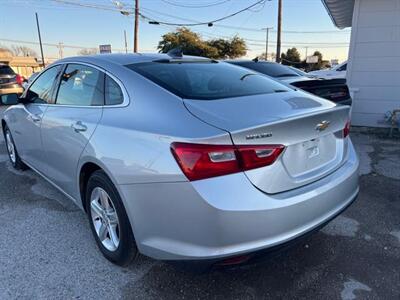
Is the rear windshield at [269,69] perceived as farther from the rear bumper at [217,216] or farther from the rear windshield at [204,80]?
the rear bumper at [217,216]

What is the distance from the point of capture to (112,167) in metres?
2.21

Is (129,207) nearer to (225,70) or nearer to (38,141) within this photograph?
(225,70)

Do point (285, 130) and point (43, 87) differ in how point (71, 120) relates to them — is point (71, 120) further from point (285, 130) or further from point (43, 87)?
point (285, 130)

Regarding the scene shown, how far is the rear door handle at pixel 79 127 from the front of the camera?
256cm

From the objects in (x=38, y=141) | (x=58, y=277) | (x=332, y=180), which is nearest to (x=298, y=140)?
(x=332, y=180)

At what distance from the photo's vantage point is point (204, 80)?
267 cm

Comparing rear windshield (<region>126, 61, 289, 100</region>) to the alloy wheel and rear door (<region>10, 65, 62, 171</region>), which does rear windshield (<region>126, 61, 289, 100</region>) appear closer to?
the alloy wheel

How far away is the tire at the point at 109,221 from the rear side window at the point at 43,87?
4.17 feet

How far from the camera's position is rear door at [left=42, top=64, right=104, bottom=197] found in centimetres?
259

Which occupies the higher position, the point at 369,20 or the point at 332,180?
the point at 369,20

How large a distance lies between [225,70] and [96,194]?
1537mm

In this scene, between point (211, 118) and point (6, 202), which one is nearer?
point (211, 118)

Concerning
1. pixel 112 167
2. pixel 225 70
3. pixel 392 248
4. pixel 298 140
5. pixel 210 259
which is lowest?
pixel 392 248

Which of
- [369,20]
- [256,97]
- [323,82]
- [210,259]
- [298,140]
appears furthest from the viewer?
[369,20]
